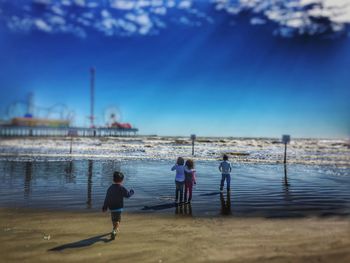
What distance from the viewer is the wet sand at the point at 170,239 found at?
630cm

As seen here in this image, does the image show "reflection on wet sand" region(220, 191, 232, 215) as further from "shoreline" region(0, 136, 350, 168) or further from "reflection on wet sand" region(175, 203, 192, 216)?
"shoreline" region(0, 136, 350, 168)

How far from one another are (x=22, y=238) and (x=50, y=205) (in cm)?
391

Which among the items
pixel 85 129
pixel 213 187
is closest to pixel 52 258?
pixel 213 187

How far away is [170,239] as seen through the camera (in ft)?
24.1

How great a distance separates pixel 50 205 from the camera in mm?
11195

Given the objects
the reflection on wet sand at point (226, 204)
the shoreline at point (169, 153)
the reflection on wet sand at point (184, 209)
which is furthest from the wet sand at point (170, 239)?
the shoreline at point (169, 153)

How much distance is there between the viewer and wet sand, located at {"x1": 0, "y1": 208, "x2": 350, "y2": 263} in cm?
630

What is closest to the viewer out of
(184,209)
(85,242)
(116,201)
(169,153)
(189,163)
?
(85,242)

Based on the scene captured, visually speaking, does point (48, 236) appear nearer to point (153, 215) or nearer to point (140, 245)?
point (140, 245)

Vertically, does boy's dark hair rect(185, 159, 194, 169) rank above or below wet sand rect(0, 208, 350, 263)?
above

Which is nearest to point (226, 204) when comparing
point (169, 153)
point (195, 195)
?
point (195, 195)

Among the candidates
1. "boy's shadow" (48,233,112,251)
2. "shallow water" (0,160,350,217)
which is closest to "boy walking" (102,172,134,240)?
"boy's shadow" (48,233,112,251)

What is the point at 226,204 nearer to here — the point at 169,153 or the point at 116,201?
the point at 116,201

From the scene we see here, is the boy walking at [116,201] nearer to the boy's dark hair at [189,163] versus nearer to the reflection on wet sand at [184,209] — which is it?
the reflection on wet sand at [184,209]
